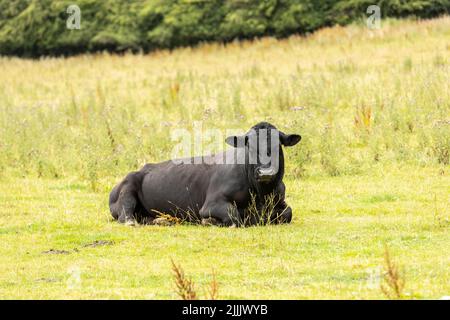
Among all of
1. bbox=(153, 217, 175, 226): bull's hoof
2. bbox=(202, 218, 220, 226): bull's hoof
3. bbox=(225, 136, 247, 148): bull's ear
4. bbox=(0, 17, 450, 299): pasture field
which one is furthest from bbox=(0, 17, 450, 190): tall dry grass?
bbox=(225, 136, 247, 148): bull's ear

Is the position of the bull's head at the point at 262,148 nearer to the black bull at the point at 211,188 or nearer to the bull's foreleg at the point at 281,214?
the black bull at the point at 211,188

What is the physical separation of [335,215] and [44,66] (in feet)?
89.0

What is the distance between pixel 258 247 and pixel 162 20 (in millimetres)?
36561

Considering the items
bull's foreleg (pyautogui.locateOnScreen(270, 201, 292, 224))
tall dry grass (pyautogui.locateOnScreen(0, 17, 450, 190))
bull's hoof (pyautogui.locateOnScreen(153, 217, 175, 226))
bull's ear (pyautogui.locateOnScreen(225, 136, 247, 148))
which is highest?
bull's ear (pyautogui.locateOnScreen(225, 136, 247, 148))

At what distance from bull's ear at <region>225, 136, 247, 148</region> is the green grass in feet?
3.43

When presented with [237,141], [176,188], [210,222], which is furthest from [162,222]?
[237,141]

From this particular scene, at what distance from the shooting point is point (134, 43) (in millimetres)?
45344

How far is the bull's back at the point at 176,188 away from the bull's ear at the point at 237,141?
0.79 m

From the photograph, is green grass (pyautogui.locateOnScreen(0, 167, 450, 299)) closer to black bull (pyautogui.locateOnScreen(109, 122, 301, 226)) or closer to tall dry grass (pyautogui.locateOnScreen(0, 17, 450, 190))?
black bull (pyautogui.locateOnScreen(109, 122, 301, 226))

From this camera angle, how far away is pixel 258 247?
35.2 feet

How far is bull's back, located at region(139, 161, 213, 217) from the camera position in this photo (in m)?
12.8
